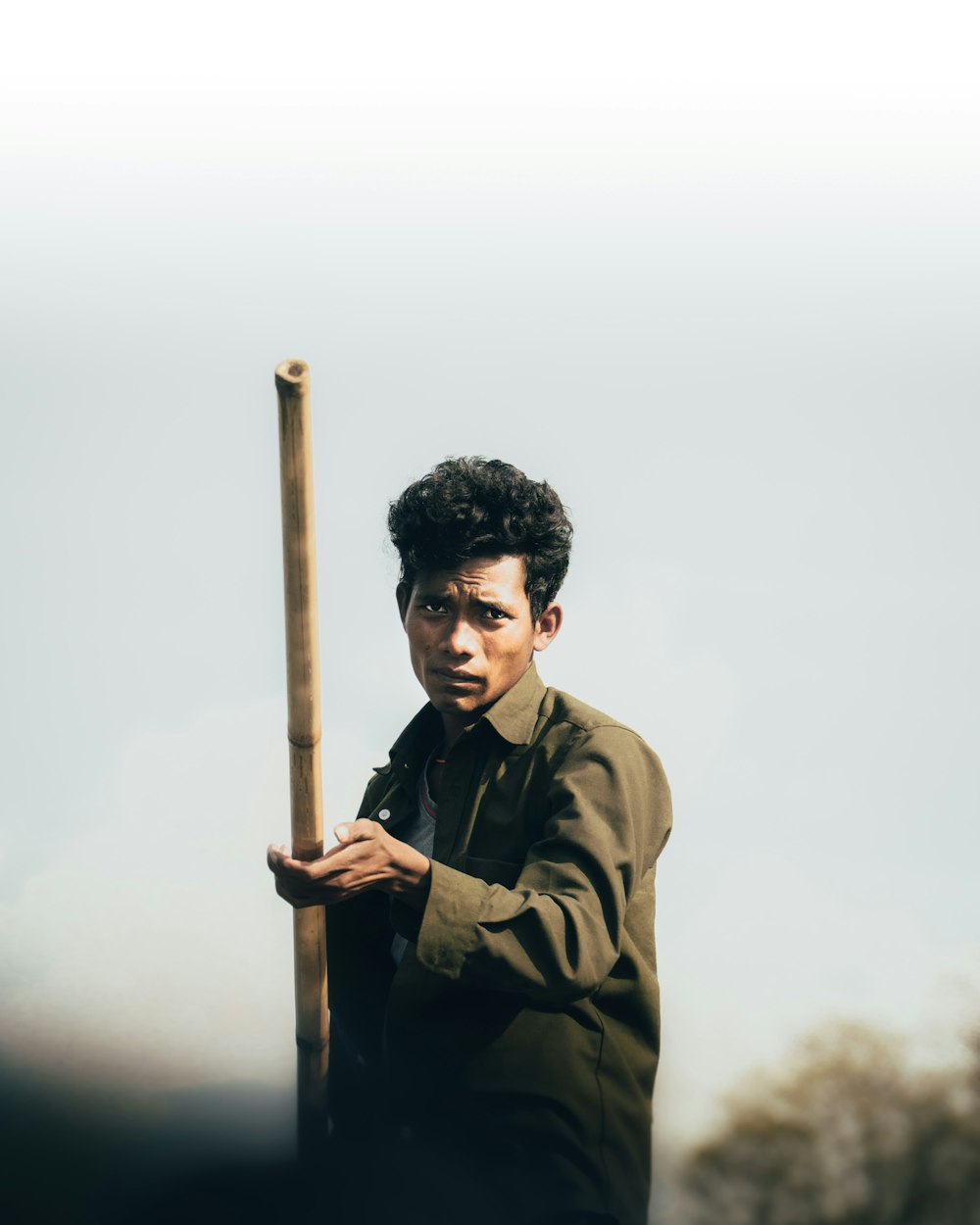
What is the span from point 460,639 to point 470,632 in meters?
0.05

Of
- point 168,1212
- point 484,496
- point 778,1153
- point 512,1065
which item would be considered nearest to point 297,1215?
point 168,1212

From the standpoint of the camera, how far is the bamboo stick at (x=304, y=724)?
3359 mm

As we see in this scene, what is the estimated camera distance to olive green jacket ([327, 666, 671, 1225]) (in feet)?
11.7

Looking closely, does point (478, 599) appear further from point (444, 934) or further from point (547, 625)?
point (444, 934)

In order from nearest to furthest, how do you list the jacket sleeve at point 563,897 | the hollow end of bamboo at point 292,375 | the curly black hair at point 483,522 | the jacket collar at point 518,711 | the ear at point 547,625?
the hollow end of bamboo at point 292,375, the jacket sleeve at point 563,897, the jacket collar at point 518,711, the curly black hair at point 483,522, the ear at point 547,625

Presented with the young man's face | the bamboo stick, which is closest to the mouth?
the young man's face

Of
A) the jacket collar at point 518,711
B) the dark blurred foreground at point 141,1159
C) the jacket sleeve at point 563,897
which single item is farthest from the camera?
the jacket collar at point 518,711

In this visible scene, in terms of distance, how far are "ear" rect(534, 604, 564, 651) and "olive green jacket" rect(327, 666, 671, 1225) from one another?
5.9 inches

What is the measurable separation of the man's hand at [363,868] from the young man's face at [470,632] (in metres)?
0.72

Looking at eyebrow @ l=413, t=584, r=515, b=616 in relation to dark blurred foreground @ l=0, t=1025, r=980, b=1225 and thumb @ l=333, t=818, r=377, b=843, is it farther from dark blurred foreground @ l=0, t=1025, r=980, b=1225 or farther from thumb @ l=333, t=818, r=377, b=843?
dark blurred foreground @ l=0, t=1025, r=980, b=1225

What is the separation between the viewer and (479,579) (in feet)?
13.7

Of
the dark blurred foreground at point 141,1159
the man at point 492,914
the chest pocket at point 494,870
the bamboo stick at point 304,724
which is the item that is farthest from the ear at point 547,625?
the dark blurred foreground at point 141,1159

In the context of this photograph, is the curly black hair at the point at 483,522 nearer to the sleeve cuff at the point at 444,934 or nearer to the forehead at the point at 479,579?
the forehead at the point at 479,579

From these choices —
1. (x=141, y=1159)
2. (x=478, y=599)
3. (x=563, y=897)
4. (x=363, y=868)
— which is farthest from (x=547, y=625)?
(x=141, y=1159)
